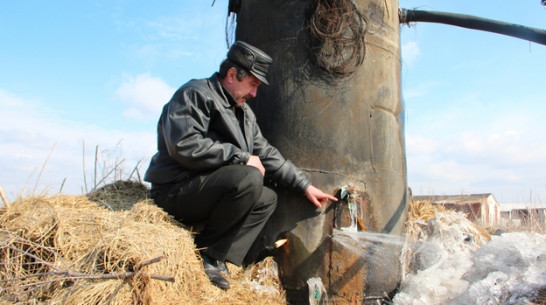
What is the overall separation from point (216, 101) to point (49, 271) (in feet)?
5.02

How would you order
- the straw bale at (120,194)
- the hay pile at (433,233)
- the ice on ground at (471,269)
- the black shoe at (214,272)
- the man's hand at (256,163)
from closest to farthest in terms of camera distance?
the ice on ground at (471,269) → the black shoe at (214,272) → the man's hand at (256,163) → the straw bale at (120,194) → the hay pile at (433,233)

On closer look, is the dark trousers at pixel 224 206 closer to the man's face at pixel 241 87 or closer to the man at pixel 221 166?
the man at pixel 221 166

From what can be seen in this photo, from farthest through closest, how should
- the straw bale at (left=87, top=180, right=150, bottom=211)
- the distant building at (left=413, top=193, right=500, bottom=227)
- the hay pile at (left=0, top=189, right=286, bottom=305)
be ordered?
the distant building at (left=413, top=193, right=500, bottom=227) < the straw bale at (left=87, top=180, right=150, bottom=211) < the hay pile at (left=0, top=189, right=286, bottom=305)

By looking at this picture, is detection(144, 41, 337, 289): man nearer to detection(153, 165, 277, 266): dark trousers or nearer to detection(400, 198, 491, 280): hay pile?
detection(153, 165, 277, 266): dark trousers

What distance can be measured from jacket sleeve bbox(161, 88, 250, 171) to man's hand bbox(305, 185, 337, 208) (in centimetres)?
56

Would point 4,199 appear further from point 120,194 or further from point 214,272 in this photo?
point 214,272

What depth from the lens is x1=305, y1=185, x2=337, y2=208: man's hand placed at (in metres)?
3.61

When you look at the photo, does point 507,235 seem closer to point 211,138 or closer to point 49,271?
point 211,138

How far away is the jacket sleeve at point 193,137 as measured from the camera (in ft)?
10.6

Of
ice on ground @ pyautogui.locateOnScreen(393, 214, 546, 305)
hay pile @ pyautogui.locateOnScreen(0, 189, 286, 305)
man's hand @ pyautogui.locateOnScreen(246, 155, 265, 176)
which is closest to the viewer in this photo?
hay pile @ pyautogui.locateOnScreen(0, 189, 286, 305)

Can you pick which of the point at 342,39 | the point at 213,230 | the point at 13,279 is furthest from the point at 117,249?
the point at 342,39

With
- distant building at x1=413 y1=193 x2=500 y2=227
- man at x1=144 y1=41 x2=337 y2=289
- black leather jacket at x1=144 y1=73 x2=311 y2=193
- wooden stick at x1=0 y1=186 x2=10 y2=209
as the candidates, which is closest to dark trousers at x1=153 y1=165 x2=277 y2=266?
man at x1=144 y1=41 x2=337 y2=289

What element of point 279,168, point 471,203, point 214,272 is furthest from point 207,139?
point 471,203

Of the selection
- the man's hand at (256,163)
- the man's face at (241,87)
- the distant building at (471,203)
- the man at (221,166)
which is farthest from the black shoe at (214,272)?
the distant building at (471,203)
